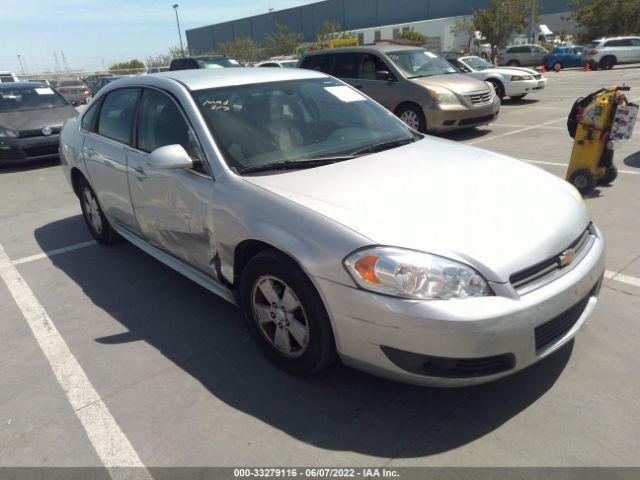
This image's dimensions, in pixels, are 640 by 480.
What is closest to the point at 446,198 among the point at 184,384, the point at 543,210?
the point at 543,210

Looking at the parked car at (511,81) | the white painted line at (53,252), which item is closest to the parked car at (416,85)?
the parked car at (511,81)

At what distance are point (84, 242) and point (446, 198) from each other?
13.8 feet

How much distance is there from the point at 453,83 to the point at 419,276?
8262 mm

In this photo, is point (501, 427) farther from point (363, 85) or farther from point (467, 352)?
point (363, 85)

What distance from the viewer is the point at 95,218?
16.6ft

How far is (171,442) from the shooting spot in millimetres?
2424

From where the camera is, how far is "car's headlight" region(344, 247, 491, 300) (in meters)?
2.19

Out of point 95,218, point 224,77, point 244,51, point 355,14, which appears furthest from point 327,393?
point 355,14

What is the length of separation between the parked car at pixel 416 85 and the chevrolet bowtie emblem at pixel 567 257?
7.13m

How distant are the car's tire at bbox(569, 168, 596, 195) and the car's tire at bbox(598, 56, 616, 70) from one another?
90.2ft

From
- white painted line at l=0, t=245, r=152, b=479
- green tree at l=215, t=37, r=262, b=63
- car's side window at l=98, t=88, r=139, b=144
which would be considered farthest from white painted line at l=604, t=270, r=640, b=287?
green tree at l=215, t=37, r=262, b=63

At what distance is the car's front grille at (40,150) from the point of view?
927 centimetres

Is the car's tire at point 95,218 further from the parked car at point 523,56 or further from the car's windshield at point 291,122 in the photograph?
the parked car at point 523,56

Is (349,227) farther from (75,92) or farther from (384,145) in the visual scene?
(75,92)
